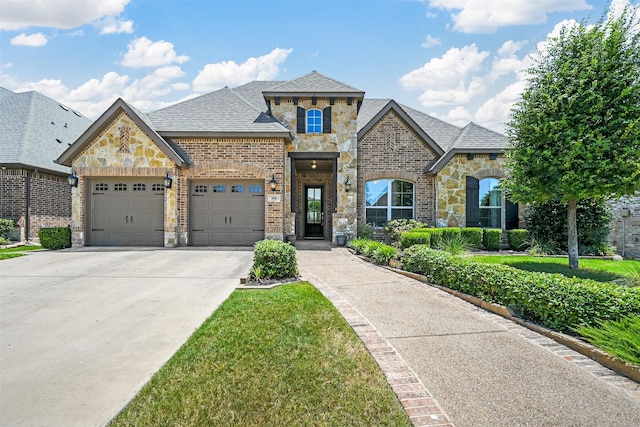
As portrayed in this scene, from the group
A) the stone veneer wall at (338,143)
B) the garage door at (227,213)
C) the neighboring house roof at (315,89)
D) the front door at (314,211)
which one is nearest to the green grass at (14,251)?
the garage door at (227,213)

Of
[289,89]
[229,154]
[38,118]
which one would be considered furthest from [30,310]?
[38,118]

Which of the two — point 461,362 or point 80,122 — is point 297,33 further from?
point 80,122

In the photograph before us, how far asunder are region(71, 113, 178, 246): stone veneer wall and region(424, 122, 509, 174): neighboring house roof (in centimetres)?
1015

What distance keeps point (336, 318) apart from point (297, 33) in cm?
835

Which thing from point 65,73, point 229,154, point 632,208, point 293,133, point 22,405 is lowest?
point 22,405

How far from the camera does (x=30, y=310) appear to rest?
563cm

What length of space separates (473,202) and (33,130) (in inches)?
833

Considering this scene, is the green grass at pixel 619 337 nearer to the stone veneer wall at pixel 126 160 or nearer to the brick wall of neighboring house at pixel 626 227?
the brick wall of neighboring house at pixel 626 227

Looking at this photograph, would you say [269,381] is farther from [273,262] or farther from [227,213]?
[227,213]

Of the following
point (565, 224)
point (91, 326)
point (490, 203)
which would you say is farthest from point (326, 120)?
point (91, 326)

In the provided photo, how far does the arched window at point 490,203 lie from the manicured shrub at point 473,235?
4.93ft

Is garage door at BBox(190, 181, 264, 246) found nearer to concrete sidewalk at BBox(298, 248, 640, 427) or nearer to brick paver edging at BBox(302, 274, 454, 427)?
concrete sidewalk at BBox(298, 248, 640, 427)

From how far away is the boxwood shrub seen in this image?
171 inches

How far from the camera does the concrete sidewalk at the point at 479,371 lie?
2.82 meters
